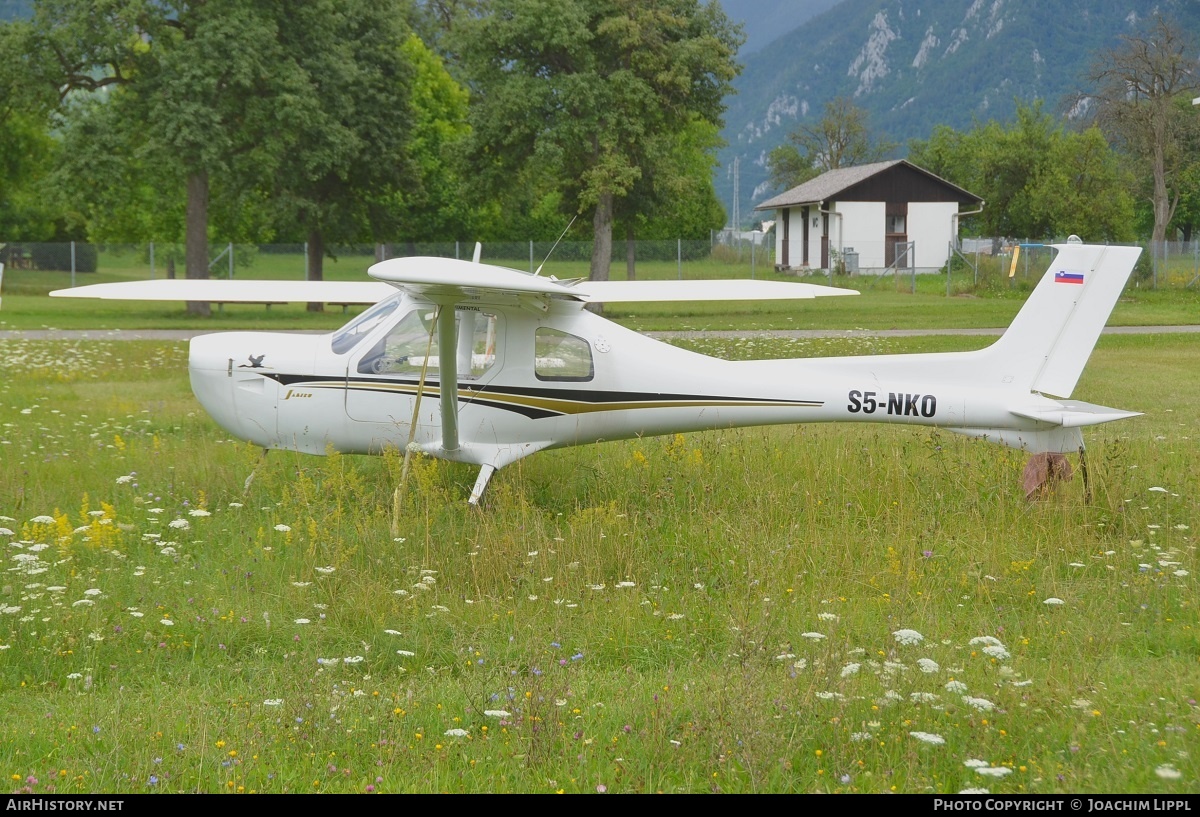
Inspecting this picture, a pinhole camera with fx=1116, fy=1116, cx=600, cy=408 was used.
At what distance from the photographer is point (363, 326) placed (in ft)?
30.0

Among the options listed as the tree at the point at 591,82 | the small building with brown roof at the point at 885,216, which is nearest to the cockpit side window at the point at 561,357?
the tree at the point at 591,82

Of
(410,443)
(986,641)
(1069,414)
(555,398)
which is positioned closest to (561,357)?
(555,398)

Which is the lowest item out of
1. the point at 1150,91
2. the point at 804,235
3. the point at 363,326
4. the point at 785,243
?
the point at 363,326

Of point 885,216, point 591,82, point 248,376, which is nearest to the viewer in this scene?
point 248,376

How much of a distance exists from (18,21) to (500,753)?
105 ft

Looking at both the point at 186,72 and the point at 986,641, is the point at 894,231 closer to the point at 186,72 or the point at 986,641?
the point at 186,72

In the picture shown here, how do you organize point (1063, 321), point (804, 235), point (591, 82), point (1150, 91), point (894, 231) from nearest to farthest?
1. point (1063, 321)
2. point (591, 82)
3. point (1150, 91)
4. point (894, 231)
5. point (804, 235)

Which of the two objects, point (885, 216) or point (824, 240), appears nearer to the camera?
point (885, 216)

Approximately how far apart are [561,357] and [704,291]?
6.23 feet

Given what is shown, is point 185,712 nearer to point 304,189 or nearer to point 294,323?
point 294,323

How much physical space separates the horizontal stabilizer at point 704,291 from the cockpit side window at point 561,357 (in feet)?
1.30

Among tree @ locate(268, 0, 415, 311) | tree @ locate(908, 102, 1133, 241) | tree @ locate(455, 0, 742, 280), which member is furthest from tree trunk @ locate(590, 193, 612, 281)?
tree @ locate(908, 102, 1133, 241)

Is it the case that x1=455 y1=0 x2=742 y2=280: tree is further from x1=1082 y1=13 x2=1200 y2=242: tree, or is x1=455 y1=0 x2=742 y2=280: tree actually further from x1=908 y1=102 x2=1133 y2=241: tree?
x1=908 y1=102 x2=1133 y2=241: tree

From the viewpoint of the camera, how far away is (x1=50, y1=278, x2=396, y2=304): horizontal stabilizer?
31.2 feet
